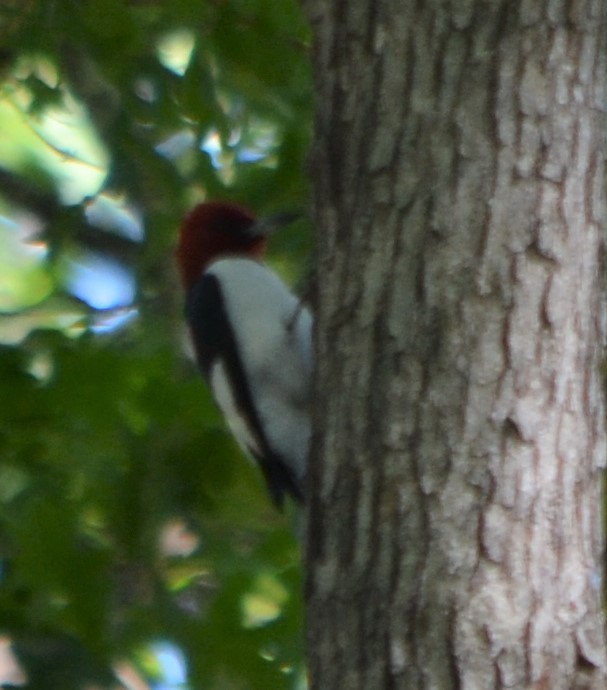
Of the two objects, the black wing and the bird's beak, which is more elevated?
the bird's beak

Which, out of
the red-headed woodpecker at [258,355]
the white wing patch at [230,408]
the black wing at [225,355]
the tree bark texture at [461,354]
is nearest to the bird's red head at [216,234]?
the red-headed woodpecker at [258,355]

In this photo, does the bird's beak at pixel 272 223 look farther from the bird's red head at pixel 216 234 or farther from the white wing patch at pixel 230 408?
the white wing patch at pixel 230 408

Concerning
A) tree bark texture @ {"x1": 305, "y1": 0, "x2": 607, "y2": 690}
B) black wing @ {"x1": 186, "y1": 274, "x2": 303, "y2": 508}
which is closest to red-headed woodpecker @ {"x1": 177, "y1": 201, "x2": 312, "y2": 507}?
black wing @ {"x1": 186, "y1": 274, "x2": 303, "y2": 508}

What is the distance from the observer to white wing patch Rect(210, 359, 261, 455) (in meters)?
4.26

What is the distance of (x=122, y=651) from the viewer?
11.9ft

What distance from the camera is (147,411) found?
3.87 meters

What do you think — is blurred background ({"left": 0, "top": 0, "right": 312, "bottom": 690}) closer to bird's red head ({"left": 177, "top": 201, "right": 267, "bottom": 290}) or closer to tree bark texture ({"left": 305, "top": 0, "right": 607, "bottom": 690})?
bird's red head ({"left": 177, "top": 201, "right": 267, "bottom": 290})

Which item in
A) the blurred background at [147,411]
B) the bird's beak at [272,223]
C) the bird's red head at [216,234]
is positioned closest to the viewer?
the blurred background at [147,411]

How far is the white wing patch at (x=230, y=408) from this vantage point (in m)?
4.26

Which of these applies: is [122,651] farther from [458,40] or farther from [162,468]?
[458,40]

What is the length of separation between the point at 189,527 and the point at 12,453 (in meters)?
0.59

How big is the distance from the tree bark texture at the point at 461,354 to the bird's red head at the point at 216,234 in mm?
1779

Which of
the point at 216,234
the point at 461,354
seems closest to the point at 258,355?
the point at 216,234

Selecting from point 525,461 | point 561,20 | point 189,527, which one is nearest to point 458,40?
point 561,20
